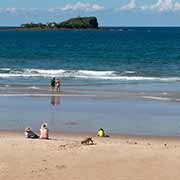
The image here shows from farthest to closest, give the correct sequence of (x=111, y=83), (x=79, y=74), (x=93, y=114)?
1. (x=79, y=74)
2. (x=111, y=83)
3. (x=93, y=114)

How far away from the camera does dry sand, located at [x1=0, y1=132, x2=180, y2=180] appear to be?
16875 millimetres

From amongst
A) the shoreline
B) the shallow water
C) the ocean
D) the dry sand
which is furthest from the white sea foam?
the dry sand

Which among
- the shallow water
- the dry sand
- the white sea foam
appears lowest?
the dry sand

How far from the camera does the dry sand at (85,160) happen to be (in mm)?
16875

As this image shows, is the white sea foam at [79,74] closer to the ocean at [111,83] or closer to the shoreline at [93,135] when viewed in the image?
the ocean at [111,83]

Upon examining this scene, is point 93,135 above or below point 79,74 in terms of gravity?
below

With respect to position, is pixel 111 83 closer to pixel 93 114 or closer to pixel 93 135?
pixel 93 114

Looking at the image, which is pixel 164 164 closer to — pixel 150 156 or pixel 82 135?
pixel 150 156

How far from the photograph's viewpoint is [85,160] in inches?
718

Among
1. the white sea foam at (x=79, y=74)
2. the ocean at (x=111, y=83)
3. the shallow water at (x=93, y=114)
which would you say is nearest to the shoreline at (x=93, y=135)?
the shallow water at (x=93, y=114)

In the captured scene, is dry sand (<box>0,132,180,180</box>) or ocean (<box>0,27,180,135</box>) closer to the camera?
dry sand (<box>0,132,180,180</box>)

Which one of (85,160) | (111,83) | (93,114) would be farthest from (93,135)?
(111,83)

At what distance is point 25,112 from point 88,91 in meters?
10.4

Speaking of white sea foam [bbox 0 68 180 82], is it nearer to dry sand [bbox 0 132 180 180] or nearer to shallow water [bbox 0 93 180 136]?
shallow water [bbox 0 93 180 136]
